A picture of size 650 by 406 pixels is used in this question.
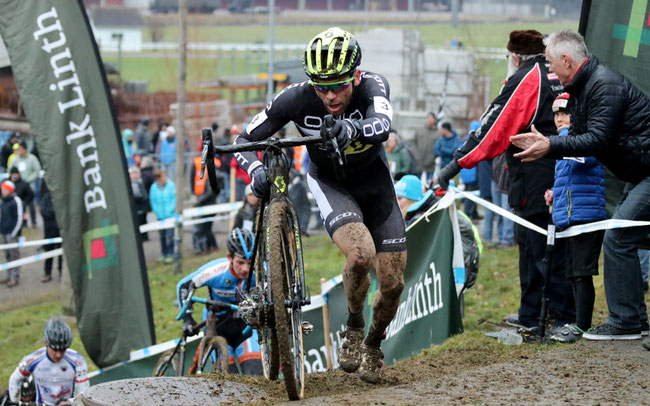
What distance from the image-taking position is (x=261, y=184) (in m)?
6.52

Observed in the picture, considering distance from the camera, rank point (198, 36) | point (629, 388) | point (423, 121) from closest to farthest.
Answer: point (629, 388) < point (423, 121) < point (198, 36)

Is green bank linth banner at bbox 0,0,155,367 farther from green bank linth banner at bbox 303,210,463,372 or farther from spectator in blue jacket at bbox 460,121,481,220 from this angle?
spectator in blue jacket at bbox 460,121,481,220

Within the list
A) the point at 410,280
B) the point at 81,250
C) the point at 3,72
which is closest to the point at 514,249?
the point at 410,280

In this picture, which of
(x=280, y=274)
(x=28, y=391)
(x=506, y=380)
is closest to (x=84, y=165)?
(x=28, y=391)

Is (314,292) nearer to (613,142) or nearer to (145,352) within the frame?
(145,352)

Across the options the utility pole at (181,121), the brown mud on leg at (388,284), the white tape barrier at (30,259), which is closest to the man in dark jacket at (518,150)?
the brown mud on leg at (388,284)

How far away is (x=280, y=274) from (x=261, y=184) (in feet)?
2.49

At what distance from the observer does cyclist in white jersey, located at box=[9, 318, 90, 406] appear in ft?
35.4

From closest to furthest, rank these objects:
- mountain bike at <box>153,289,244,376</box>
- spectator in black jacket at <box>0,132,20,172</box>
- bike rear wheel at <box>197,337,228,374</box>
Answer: bike rear wheel at <box>197,337,228,374</box> → mountain bike at <box>153,289,244,376</box> → spectator in black jacket at <box>0,132,20,172</box>

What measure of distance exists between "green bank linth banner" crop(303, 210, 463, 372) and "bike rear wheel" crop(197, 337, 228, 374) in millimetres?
1503

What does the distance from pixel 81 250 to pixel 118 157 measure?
1239 mm

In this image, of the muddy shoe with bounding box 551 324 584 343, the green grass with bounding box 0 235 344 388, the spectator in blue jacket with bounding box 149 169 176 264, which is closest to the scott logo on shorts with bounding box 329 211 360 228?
the muddy shoe with bounding box 551 324 584 343

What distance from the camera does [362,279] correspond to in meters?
6.75

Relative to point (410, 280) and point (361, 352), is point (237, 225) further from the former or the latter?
point (361, 352)
